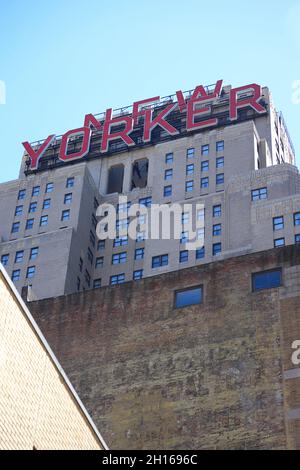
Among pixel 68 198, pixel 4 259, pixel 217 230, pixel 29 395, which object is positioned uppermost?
pixel 68 198

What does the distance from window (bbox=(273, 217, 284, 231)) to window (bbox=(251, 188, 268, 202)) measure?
859 centimetres

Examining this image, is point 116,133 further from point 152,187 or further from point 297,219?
point 297,219

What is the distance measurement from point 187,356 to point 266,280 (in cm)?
694

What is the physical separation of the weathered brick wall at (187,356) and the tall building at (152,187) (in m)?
27.1

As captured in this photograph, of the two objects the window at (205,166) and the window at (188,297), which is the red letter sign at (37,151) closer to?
the window at (205,166)

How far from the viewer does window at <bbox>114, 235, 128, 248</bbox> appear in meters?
104

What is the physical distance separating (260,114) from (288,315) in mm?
66718

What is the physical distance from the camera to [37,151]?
120 m

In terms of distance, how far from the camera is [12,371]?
24641 mm

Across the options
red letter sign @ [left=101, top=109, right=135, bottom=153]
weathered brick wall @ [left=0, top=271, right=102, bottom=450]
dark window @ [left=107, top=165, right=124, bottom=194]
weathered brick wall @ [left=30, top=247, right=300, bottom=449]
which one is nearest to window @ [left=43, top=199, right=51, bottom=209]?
dark window @ [left=107, top=165, right=124, bottom=194]

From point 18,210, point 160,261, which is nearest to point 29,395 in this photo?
point 160,261

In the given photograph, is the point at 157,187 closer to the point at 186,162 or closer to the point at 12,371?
the point at 186,162

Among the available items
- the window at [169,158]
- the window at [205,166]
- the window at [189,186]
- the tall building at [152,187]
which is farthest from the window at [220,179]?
the window at [169,158]

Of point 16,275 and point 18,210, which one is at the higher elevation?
point 18,210
